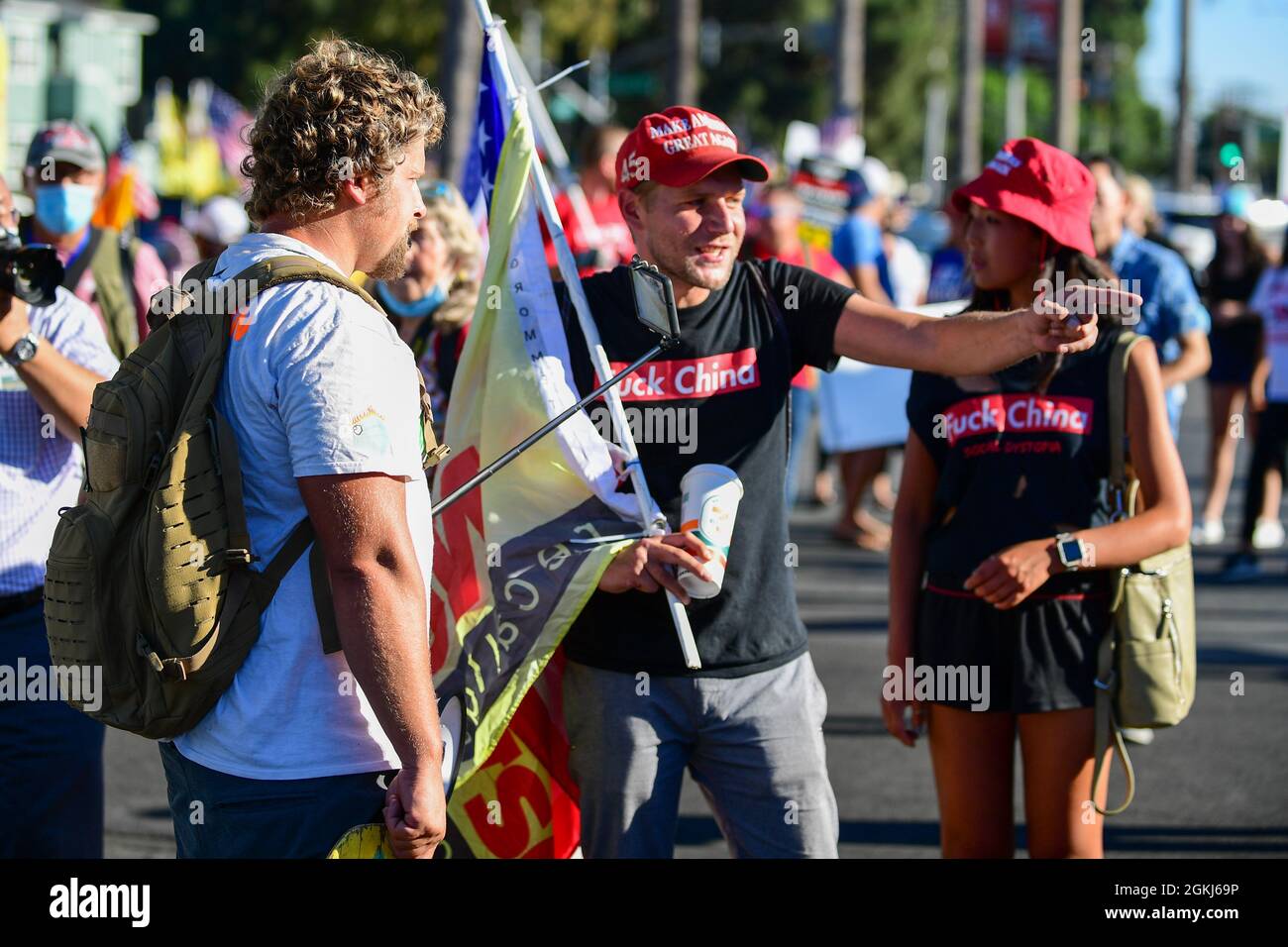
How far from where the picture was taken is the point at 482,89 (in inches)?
160

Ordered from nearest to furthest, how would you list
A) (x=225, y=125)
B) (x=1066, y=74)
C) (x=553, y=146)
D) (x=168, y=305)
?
(x=168, y=305)
(x=553, y=146)
(x=225, y=125)
(x=1066, y=74)

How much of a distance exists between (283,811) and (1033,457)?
1.95 meters

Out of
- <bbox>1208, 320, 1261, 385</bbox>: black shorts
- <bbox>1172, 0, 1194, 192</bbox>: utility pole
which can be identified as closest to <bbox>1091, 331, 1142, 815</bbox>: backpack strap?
<bbox>1208, 320, 1261, 385</bbox>: black shorts

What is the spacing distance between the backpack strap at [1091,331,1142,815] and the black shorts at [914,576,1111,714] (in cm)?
2

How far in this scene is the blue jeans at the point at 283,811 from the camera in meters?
2.54

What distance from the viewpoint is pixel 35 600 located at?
384 cm

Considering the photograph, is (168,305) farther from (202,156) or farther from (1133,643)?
(202,156)

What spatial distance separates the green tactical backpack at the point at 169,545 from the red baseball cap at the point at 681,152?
1052 mm

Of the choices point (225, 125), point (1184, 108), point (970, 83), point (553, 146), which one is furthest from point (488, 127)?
point (1184, 108)

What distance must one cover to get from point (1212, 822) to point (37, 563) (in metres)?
3.90

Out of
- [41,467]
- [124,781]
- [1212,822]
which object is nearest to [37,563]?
[41,467]

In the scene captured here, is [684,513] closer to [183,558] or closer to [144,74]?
[183,558]

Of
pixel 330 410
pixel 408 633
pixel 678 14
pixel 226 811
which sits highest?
pixel 678 14

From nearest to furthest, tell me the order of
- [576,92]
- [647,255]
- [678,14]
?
[647,255] → [678,14] → [576,92]
